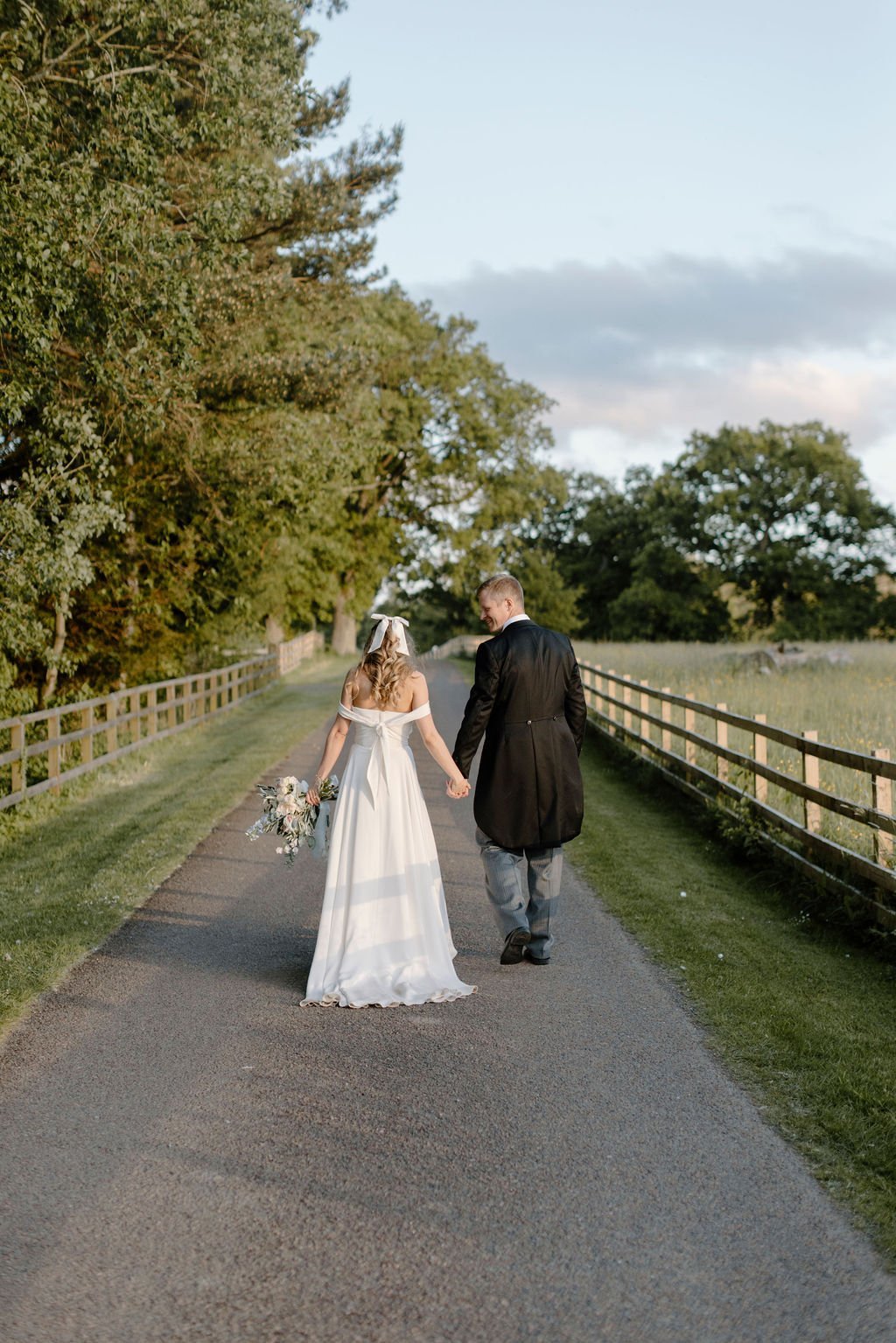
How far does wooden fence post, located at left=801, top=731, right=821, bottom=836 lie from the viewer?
9.12 metres

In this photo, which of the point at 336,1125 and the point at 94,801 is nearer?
the point at 336,1125

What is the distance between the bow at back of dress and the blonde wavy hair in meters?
0.08

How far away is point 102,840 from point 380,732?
576 cm

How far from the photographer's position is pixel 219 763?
17594 millimetres

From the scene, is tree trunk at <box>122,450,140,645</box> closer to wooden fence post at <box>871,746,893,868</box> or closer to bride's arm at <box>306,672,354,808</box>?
bride's arm at <box>306,672,354,808</box>

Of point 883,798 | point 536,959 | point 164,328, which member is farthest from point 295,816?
point 164,328

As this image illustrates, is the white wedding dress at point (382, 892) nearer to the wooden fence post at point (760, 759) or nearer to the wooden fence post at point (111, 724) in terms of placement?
the wooden fence post at point (760, 759)

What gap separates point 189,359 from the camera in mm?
13031

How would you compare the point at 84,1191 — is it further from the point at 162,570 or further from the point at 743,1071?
the point at 162,570

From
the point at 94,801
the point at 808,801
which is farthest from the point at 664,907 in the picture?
the point at 94,801

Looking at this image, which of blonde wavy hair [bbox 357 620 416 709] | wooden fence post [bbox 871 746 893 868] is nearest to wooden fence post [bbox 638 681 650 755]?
wooden fence post [bbox 871 746 893 868]

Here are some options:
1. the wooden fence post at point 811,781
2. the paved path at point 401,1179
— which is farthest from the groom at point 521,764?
the wooden fence post at point 811,781

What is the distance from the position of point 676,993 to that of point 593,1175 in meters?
2.41

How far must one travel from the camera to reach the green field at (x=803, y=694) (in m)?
10.9
